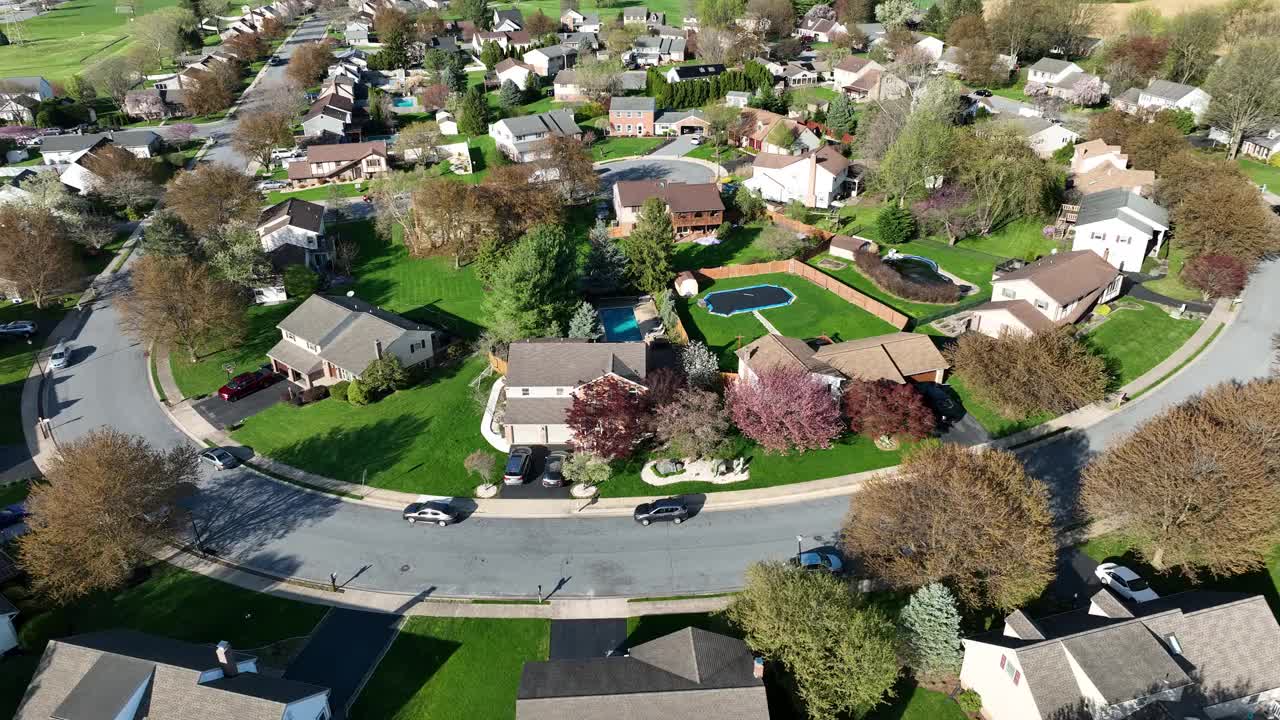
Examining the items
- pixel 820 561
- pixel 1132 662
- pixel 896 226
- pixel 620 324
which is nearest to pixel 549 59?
pixel 896 226

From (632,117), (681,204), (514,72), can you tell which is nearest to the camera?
(681,204)

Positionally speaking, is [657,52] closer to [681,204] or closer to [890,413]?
[681,204]

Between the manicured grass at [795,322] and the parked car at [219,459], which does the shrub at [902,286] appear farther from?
the parked car at [219,459]

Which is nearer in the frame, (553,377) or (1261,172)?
(553,377)

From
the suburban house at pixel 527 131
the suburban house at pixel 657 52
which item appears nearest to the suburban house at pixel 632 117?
the suburban house at pixel 527 131

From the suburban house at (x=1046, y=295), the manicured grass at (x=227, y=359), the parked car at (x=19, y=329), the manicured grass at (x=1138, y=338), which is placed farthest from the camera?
the parked car at (x=19, y=329)

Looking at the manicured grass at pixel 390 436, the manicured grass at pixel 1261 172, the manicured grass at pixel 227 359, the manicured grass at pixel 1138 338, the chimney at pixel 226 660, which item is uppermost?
the chimney at pixel 226 660
